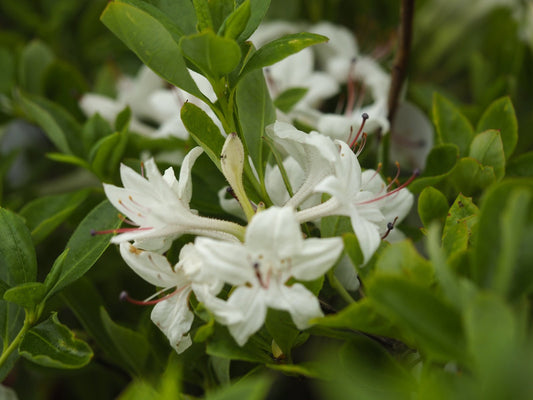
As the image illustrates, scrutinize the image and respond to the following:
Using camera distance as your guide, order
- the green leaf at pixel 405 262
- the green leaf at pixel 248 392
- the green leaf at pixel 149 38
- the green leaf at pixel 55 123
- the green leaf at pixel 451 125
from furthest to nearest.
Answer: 1. the green leaf at pixel 55 123
2. the green leaf at pixel 451 125
3. the green leaf at pixel 149 38
4. the green leaf at pixel 405 262
5. the green leaf at pixel 248 392

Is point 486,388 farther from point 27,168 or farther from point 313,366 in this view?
point 27,168

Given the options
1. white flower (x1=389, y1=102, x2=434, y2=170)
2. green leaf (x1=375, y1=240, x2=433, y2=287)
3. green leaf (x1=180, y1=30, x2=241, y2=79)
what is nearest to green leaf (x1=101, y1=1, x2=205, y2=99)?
green leaf (x1=180, y1=30, x2=241, y2=79)

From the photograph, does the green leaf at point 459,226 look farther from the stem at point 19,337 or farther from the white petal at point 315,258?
the stem at point 19,337

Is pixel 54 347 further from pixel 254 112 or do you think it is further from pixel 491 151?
pixel 491 151

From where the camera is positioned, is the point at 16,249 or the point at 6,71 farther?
the point at 6,71

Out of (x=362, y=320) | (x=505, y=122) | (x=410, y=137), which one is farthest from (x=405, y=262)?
(x=410, y=137)

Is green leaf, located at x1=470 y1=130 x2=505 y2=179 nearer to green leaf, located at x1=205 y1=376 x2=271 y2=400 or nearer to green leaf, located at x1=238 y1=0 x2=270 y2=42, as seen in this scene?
green leaf, located at x1=238 y1=0 x2=270 y2=42

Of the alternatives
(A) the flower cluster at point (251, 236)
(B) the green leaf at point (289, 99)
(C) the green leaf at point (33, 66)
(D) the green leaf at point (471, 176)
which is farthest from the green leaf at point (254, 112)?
(C) the green leaf at point (33, 66)
